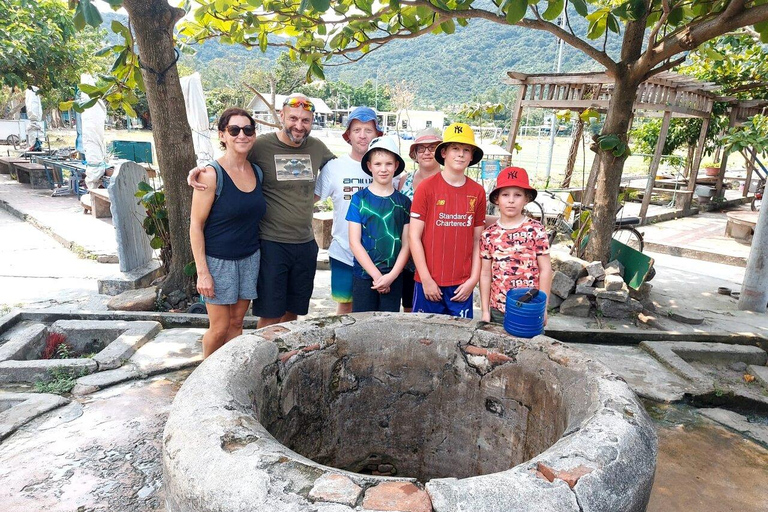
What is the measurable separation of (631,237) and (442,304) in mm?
6262

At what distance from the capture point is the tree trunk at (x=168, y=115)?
4168mm

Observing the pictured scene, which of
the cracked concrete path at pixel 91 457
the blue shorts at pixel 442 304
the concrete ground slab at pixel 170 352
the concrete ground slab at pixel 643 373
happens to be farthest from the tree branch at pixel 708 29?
the cracked concrete path at pixel 91 457

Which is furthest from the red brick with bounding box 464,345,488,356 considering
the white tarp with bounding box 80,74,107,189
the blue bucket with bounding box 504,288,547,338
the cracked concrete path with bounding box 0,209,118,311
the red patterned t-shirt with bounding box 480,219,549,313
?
the white tarp with bounding box 80,74,107,189

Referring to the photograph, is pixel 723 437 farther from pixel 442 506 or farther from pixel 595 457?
pixel 442 506

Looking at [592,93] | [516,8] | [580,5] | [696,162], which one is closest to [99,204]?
[516,8]

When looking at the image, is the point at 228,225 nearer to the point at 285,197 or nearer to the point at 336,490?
the point at 285,197

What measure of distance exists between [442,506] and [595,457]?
1.57 feet

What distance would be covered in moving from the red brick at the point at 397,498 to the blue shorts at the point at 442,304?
1606 millimetres

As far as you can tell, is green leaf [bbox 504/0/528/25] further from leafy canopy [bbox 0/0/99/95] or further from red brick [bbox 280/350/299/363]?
leafy canopy [bbox 0/0/99/95]

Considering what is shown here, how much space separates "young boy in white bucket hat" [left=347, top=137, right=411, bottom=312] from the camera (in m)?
2.82

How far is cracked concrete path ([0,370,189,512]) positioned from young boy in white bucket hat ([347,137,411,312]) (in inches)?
55.9

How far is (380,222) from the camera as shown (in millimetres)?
2883

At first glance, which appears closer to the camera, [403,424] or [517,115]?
[403,424]

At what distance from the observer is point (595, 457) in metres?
1.45
